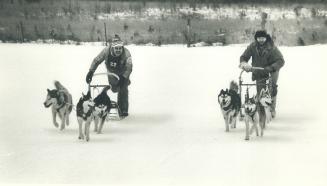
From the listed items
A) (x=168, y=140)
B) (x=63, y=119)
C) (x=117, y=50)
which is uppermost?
(x=117, y=50)

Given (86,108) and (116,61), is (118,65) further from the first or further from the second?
(86,108)

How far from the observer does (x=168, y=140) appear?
10.6 m

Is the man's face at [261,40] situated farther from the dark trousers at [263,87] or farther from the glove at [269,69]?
the dark trousers at [263,87]

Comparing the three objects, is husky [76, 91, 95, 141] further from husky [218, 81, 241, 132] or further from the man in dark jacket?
A: the man in dark jacket

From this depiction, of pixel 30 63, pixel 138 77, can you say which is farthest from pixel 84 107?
pixel 30 63

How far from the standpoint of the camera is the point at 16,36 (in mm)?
23938

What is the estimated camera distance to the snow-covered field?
8.70 m

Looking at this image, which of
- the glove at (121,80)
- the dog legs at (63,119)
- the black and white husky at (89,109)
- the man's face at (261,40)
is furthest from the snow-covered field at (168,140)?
the man's face at (261,40)

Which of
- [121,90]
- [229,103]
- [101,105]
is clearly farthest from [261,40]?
[101,105]

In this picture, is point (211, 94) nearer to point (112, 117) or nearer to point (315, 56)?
point (112, 117)

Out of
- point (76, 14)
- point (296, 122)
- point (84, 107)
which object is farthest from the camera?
point (76, 14)

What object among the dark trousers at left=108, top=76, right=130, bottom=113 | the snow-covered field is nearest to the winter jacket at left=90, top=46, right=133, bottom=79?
the dark trousers at left=108, top=76, right=130, bottom=113

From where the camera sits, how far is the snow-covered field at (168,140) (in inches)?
343

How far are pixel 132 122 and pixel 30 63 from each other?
886cm
